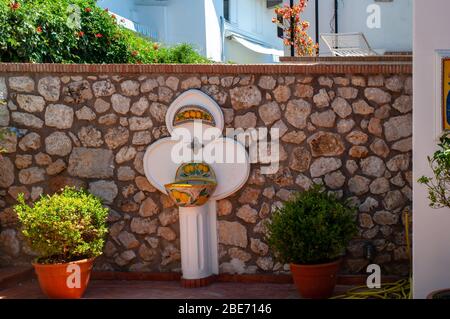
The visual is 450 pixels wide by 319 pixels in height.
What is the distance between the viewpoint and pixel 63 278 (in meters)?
7.12

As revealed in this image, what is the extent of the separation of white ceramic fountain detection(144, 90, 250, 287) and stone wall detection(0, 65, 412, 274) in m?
0.12

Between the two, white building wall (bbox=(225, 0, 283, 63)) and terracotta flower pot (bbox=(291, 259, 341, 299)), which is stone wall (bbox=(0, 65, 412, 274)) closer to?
terracotta flower pot (bbox=(291, 259, 341, 299))

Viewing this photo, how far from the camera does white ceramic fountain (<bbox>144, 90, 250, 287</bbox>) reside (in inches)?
304

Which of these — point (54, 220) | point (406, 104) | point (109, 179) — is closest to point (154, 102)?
point (109, 179)

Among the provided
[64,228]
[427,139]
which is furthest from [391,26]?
[64,228]

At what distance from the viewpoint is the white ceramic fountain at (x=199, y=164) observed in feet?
25.3

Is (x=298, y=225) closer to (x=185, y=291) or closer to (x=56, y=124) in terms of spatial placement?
(x=185, y=291)

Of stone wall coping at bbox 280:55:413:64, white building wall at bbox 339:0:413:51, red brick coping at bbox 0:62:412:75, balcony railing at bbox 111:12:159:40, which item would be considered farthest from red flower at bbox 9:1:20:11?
white building wall at bbox 339:0:413:51

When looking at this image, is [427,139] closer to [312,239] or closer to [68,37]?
[312,239]

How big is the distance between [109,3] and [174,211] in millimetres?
9069

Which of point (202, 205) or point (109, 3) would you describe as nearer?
point (202, 205)

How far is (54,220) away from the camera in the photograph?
7004 millimetres

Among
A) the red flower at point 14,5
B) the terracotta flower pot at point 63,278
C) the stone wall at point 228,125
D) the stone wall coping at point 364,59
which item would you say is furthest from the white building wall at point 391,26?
the terracotta flower pot at point 63,278
